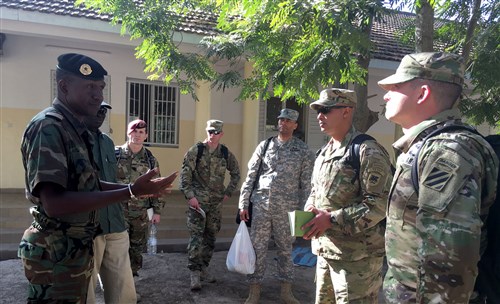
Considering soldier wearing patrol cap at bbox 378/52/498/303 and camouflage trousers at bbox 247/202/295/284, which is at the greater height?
soldier wearing patrol cap at bbox 378/52/498/303

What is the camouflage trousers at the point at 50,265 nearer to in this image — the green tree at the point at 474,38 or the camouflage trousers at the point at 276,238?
the camouflage trousers at the point at 276,238

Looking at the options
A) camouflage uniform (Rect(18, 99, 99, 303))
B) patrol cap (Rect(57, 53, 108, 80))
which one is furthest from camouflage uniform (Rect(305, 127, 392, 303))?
patrol cap (Rect(57, 53, 108, 80))

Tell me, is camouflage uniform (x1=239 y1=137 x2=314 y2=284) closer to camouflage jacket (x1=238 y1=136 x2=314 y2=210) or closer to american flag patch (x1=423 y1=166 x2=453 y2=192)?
→ camouflage jacket (x1=238 y1=136 x2=314 y2=210)

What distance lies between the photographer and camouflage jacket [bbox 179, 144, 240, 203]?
4.38 m

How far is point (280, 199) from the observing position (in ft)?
13.3

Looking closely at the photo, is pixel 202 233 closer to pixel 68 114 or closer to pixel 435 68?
pixel 68 114

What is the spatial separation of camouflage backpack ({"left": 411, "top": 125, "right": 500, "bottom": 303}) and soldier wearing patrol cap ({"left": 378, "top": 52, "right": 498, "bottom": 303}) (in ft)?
0.09

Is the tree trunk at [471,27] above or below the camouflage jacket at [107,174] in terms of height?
above

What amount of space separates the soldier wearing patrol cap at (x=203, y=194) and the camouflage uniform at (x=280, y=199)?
0.48 meters

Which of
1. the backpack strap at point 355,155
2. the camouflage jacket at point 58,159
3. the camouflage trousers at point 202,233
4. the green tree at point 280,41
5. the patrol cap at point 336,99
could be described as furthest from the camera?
the camouflage trousers at point 202,233

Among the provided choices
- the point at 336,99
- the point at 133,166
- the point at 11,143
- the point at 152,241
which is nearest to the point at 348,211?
the point at 336,99

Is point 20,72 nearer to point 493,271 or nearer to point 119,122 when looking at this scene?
point 119,122

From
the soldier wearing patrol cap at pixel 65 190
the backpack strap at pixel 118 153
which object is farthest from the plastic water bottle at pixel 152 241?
the soldier wearing patrol cap at pixel 65 190

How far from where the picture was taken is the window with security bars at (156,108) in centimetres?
786
